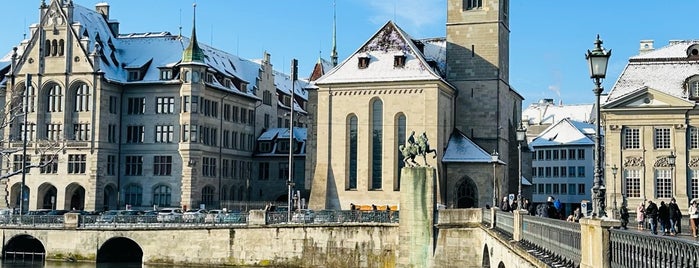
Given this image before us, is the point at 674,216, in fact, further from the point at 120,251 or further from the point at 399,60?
the point at 120,251

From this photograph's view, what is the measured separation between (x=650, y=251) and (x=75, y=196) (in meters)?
66.4

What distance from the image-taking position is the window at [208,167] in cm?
7175

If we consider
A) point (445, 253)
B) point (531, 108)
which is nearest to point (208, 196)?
point (445, 253)

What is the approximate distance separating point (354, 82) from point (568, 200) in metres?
46.7

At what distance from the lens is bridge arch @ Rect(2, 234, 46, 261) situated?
55656 mm

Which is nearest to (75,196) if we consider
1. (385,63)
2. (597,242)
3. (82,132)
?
(82,132)

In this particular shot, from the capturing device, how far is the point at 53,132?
7119 centimetres

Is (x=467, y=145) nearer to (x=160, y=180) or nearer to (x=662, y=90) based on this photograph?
(x=662, y=90)

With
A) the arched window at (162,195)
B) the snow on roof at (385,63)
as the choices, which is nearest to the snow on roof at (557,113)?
the snow on roof at (385,63)

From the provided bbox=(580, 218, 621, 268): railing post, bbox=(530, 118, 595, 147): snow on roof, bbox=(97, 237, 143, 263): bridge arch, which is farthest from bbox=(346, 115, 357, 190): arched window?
bbox=(580, 218, 621, 268): railing post

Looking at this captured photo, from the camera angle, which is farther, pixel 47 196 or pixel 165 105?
pixel 47 196

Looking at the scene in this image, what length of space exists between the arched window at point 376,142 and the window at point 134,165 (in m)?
20.4

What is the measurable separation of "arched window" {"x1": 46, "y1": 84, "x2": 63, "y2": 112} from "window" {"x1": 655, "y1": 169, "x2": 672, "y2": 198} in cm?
4654

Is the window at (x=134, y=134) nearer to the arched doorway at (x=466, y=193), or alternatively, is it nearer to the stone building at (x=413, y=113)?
the stone building at (x=413, y=113)
